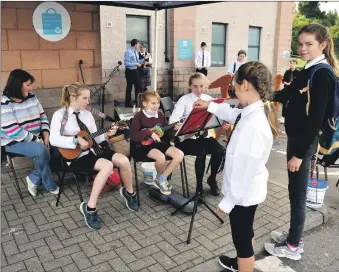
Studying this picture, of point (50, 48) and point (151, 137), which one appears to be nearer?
point (151, 137)

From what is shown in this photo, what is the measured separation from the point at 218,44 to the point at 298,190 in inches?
458

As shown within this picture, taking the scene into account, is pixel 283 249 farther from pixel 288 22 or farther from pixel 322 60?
pixel 288 22

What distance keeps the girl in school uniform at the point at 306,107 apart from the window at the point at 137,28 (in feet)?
29.0

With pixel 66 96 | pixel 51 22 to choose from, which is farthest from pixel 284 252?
pixel 51 22

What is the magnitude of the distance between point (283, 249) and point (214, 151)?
135 cm

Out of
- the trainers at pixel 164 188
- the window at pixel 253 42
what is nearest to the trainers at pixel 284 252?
the trainers at pixel 164 188

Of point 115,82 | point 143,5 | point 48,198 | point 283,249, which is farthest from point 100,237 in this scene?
point 115,82

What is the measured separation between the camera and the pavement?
281 centimetres

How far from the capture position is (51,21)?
15.4ft

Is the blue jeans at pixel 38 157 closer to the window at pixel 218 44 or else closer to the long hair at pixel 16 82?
the long hair at pixel 16 82

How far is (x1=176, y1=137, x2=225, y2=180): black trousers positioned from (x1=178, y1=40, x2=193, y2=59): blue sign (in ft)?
27.9

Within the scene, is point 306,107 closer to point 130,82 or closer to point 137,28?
point 130,82

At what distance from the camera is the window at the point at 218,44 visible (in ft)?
44.0

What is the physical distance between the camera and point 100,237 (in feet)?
10.5
